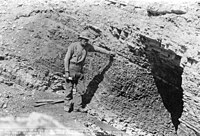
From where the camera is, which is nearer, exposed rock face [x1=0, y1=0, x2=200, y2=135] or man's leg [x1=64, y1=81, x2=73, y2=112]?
exposed rock face [x1=0, y1=0, x2=200, y2=135]

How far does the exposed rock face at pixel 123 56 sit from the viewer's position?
8773 mm

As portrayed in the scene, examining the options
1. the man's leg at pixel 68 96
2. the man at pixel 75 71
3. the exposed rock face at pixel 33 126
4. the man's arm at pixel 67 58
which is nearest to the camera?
the exposed rock face at pixel 33 126

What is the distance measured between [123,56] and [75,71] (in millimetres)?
1595

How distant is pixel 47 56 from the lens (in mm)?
10281

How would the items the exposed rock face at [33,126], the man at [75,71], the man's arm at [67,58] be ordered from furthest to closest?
the man at [75,71]
the man's arm at [67,58]
the exposed rock face at [33,126]

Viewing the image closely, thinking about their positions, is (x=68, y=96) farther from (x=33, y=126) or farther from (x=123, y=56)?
(x=123, y=56)

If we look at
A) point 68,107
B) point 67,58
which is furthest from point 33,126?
point 67,58

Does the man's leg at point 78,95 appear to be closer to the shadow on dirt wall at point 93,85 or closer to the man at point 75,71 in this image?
the man at point 75,71

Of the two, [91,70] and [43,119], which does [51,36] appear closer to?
[91,70]

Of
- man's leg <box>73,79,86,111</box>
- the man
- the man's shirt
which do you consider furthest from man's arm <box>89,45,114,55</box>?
man's leg <box>73,79,86,111</box>

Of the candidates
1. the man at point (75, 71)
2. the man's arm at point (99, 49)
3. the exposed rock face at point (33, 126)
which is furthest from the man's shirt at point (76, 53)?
the exposed rock face at point (33, 126)

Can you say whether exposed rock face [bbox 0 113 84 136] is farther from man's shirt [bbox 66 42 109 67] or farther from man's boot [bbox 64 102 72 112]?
man's shirt [bbox 66 42 109 67]

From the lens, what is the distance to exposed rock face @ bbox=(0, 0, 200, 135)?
8.77 meters

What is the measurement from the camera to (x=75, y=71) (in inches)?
358
